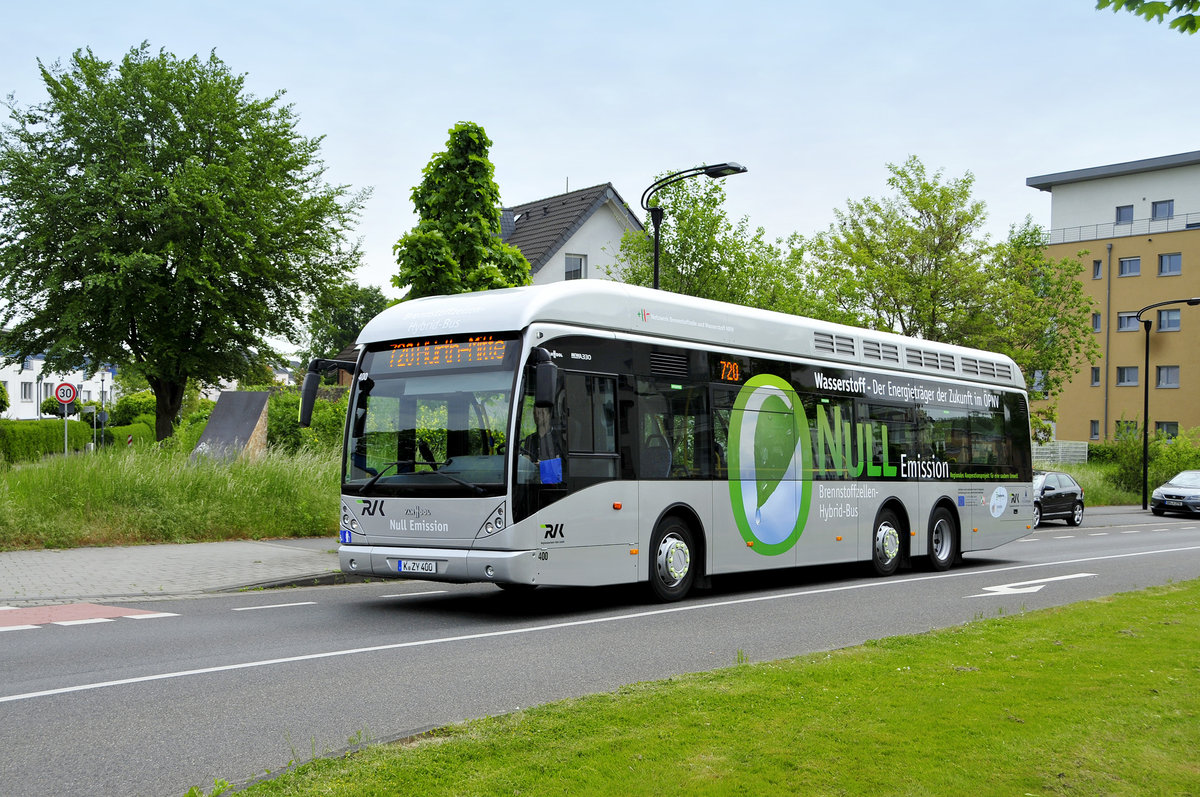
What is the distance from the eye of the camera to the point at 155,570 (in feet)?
44.5

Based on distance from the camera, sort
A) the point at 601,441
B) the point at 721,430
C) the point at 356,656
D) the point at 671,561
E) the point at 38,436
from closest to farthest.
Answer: the point at 356,656 → the point at 601,441 → the point at 671,561 → the point at 721,430 → the point at 38,436

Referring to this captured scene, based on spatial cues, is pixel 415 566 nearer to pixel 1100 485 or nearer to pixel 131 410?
pixel 1100 485

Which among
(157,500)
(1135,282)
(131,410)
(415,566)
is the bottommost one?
(415,566)

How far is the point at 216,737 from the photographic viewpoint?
5777mm

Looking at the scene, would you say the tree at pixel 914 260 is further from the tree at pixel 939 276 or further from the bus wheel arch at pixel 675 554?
the bus wheel arch at pixel 675 554

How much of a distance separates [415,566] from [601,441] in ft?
7.03

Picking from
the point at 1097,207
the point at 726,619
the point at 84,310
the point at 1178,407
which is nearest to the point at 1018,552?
the point at 726,619

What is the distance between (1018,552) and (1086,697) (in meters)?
14.9

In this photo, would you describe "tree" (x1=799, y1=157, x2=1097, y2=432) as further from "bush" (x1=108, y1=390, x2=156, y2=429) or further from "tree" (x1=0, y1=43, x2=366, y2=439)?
"bush" (x1=108, y1=390, x2=156, y2=429)

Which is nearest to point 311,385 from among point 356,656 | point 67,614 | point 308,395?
point 308,395

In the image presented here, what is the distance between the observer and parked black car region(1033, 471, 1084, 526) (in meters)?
29.2

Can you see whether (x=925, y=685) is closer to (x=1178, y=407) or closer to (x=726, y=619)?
(x=726, y=619)

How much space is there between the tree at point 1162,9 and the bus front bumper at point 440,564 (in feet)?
21.1

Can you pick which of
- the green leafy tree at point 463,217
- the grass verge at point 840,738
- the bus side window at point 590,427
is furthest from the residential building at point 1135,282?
the grass verge at point 840,738
